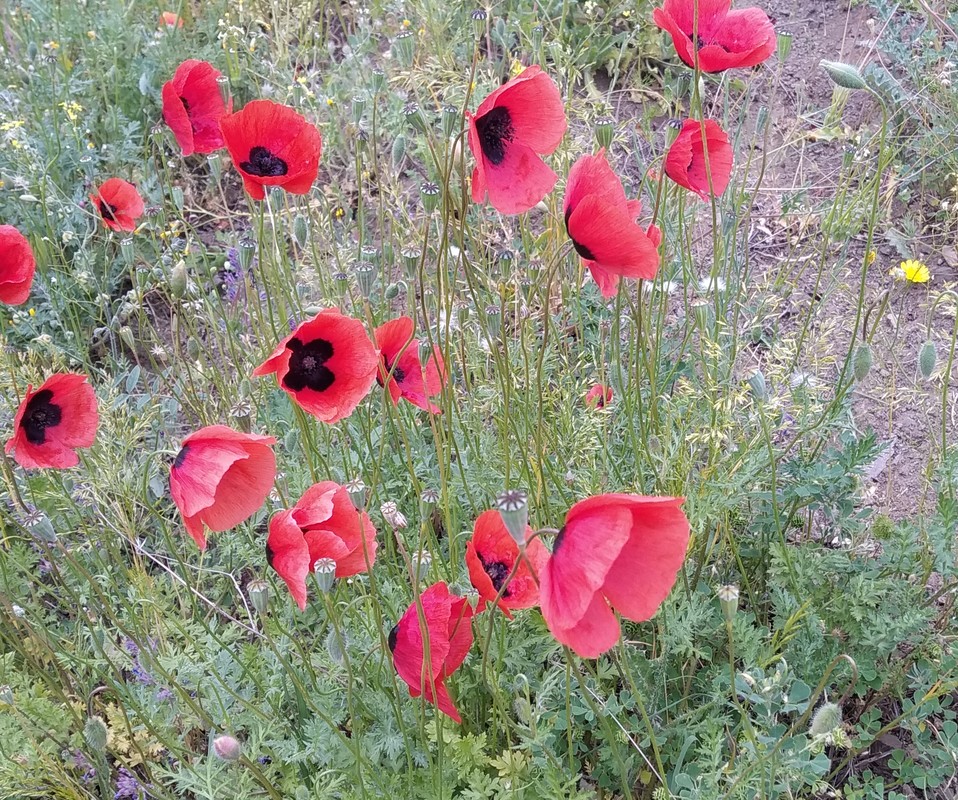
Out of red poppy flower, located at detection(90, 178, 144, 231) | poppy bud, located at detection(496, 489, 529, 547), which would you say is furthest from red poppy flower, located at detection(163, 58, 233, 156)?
poppy bud, located at detection(496, 489, 529, 547)

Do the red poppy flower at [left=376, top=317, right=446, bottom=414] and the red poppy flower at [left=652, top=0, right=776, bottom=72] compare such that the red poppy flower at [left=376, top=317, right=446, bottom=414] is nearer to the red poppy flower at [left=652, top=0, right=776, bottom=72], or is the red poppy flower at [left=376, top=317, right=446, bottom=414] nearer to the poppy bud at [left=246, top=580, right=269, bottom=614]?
the poppy bud at [left=246, top=580, right=269, bottom=614]

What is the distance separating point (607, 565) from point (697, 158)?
1222 mm

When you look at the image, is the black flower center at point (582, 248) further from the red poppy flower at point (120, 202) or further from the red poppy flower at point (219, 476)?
the red poppy flower at point (120, 202)

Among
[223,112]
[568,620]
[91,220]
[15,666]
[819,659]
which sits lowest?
[15,666]

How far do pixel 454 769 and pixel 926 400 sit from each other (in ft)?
5.33

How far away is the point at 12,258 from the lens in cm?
215

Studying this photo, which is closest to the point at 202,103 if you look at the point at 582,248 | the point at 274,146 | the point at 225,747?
the point at 274,146

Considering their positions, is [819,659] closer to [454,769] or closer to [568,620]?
[454,769]

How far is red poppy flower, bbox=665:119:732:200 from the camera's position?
1894 mm

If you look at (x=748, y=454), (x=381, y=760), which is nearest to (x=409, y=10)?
(x=748, y=454)

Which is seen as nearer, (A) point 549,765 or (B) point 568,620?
(B) point 568,620

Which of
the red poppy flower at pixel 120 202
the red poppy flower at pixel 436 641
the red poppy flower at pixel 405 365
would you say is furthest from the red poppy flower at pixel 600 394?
the red poppy flower at pixel 120 202

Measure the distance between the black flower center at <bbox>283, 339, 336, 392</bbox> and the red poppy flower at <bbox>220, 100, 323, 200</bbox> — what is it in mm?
391

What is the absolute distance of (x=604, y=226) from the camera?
1.58m
